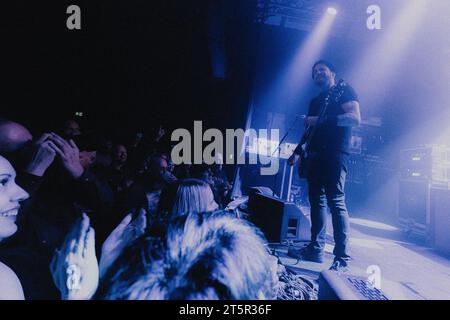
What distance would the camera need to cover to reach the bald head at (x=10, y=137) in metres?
1.31

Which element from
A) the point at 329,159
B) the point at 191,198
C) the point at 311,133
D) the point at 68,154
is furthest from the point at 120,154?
the point at 329,159

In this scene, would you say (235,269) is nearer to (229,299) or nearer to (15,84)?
(229,299)

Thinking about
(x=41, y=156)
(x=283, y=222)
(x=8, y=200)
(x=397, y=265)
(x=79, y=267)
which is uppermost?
(x=41, y=156)

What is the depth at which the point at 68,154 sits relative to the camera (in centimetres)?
138

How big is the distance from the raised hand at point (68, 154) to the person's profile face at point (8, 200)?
0.25 m

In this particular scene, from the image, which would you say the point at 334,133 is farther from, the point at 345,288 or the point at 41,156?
the point at 41,156

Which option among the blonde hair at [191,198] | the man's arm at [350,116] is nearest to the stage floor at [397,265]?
the blonde hair at [191,198]

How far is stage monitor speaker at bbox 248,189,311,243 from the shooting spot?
2585 mm

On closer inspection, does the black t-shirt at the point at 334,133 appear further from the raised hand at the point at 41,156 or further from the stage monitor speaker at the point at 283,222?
the raised hand at the point at 41,156

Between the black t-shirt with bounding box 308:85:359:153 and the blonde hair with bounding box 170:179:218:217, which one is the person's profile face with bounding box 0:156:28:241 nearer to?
the blonde hair with bounding box 170:179:218:217

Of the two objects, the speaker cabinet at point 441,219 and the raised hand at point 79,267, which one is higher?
the raised hand at point 79,267

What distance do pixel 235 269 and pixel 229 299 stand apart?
0.07 m

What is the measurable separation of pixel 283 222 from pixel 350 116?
1.20 m

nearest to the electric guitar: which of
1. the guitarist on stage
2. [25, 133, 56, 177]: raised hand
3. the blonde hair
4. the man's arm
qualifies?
the guitarist on stage
